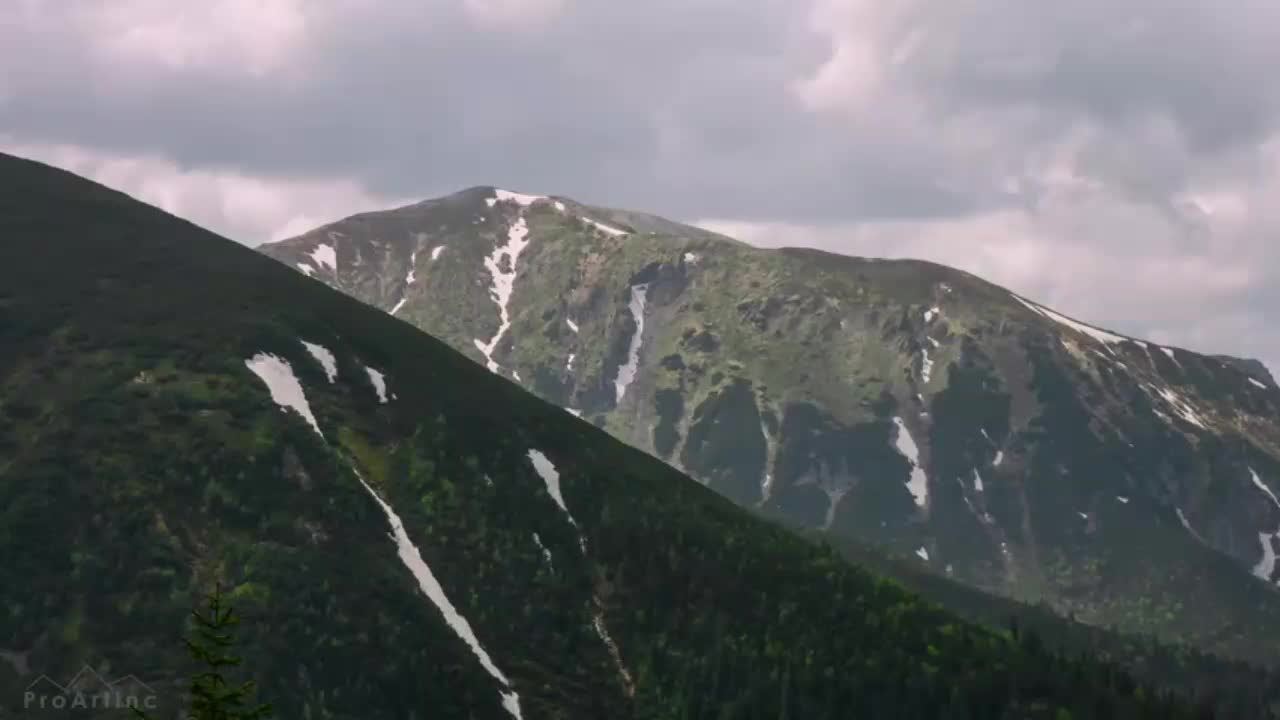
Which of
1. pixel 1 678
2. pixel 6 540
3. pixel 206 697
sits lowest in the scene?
pixel 1 678

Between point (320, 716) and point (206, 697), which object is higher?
point (206, 697)

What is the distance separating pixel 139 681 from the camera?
172 meters

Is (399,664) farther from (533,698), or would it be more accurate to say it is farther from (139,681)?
(139,681)

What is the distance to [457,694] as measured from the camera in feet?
629

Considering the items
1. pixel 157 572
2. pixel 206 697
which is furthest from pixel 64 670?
pixel 206 697

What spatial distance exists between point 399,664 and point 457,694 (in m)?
9.27

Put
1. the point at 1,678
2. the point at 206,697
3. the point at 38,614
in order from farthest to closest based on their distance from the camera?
the point at 38,614
the point at 1,678
the point at 206,697

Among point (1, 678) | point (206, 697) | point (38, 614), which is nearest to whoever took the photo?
point (206, 697)

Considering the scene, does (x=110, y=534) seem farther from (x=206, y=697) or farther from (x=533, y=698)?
(x=206, y=697)

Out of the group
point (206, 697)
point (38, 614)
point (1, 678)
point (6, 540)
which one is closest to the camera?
point (206, 697)

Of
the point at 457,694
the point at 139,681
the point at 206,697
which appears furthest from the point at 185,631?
the point at 206,697

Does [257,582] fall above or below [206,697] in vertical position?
below

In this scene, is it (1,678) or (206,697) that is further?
(1,678)

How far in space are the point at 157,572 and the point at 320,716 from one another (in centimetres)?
3564
